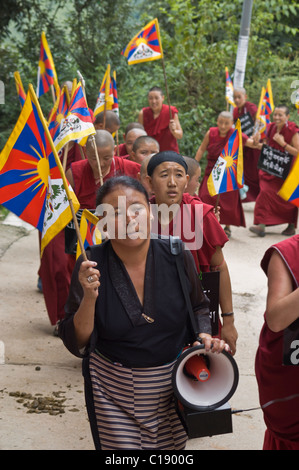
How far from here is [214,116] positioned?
15148mm

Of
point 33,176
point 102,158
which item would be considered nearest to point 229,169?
point 102,158

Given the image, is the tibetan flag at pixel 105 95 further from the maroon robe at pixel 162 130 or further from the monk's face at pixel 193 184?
the monk's face at pixel 193 184

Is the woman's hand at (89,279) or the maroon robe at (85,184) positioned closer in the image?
the woman's hand at (89,279)

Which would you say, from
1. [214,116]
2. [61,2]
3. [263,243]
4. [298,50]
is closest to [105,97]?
[263,243]

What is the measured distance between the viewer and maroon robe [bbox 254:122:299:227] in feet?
33.0

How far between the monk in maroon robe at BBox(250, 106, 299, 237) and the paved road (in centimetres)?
195

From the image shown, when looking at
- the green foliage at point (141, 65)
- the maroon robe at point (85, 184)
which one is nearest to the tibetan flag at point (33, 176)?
the maroon robe at point (85, 184)

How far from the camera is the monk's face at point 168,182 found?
375cm

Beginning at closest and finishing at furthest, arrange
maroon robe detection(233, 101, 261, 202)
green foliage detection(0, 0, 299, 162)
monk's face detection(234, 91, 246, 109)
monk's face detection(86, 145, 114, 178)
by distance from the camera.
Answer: monk's face detection(86, 145, 114, 178) < maroon robe detection(233, 101, 261, 202) < monk's face detection(234, 91, 246, 109) < green foliage detection(0, 0, 299, 162)

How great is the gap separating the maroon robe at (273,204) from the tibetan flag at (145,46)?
2212 mm

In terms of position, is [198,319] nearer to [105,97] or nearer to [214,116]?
[105,97]

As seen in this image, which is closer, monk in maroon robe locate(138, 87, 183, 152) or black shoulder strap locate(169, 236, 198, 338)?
black shoulder strap locate(169, 236, 198, 338)

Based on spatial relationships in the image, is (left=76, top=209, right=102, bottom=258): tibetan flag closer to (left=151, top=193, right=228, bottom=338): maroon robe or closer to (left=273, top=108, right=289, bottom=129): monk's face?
(left=151, top=193, right=228, bottom=338): maroon robe

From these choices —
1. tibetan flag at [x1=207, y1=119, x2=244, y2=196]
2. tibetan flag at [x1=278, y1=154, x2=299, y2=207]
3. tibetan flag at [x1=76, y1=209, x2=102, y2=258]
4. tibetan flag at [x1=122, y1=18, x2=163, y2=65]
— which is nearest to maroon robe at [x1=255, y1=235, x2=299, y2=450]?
tibetan flag at [x1=278, y1=154, x2=299, y2=207]
